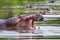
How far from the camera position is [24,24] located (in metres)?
2.04

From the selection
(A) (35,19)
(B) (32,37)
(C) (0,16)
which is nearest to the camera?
(B) (32,37)

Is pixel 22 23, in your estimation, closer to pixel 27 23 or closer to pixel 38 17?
pixel 27 23

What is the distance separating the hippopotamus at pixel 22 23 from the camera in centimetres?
202

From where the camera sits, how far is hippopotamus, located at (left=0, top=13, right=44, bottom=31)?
2.02 meters

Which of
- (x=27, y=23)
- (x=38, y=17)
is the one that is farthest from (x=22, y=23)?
(x=38, y=17)

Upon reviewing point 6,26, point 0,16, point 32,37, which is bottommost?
point 32,37

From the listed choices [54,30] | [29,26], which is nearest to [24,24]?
[29,26]

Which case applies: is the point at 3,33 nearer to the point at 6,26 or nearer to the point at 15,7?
the point at 6,26

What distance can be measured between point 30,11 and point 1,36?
541 millimetres

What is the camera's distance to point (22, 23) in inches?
80.2

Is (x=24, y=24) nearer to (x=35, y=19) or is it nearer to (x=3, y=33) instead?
(x=35, y=19)

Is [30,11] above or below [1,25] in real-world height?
above

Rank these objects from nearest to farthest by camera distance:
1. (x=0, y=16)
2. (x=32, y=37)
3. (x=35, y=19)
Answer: (x=32, y=37)
(x=35, y=19)
(x=0, y=16)

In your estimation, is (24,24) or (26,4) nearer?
(24,24)
